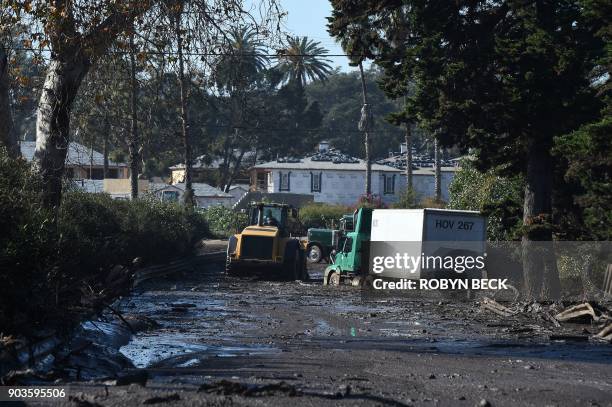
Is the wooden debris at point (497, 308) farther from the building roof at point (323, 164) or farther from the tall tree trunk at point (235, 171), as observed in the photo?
the tall tree trunk at point (235, 171)

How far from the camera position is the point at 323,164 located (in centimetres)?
9731

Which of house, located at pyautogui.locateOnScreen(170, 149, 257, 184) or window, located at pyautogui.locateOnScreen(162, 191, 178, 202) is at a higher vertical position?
house, located at pyautogui.locateOnScreen(170, 149, 257, 184)

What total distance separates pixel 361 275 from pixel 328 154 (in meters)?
64.9

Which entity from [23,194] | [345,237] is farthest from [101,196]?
[23,194]

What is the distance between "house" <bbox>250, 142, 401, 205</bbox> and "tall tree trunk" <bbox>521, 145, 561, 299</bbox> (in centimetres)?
6702

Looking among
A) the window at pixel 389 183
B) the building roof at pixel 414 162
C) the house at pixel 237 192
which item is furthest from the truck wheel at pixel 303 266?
the house at pixel 237 192

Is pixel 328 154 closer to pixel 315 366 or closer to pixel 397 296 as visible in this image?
pixel 397 296

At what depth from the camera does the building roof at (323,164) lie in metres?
96.6

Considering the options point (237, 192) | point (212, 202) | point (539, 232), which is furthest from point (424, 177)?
point (539, 232)

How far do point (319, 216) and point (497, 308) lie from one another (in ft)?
165

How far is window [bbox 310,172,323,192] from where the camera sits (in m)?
97.4

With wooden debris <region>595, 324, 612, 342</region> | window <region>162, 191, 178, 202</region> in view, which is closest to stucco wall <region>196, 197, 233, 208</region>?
window <region>162, 191, 178, 202</region>

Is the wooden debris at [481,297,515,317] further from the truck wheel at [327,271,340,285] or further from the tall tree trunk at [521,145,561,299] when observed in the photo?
the truck wheel at [327,271,340,285]

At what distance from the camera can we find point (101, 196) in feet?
112
